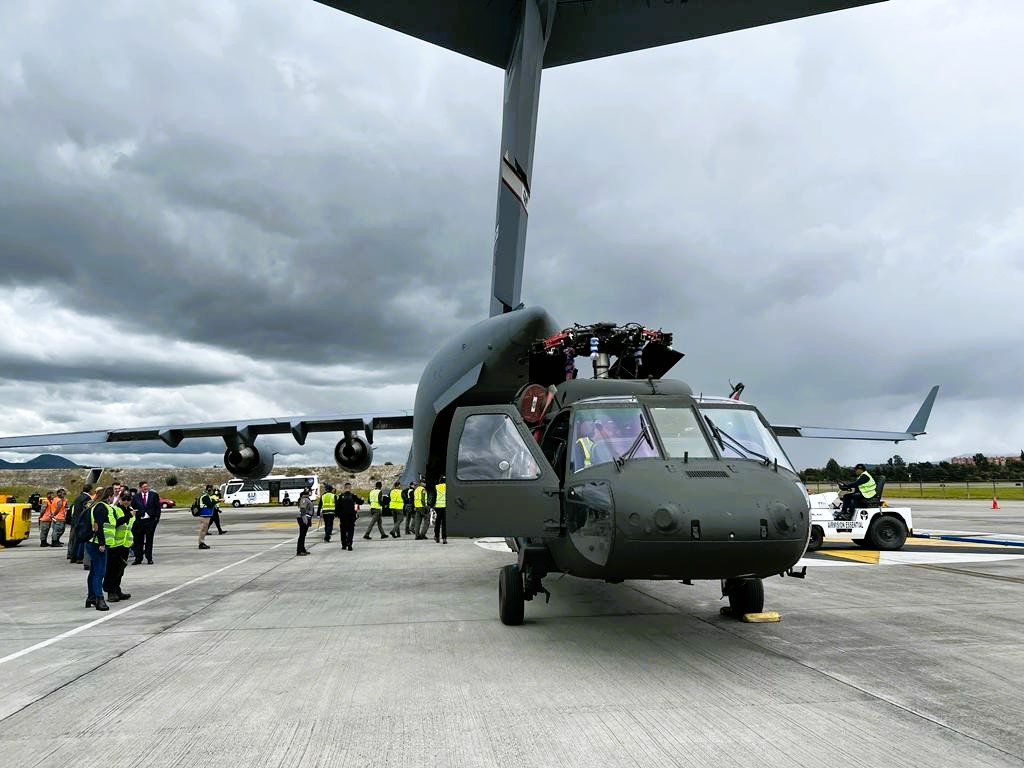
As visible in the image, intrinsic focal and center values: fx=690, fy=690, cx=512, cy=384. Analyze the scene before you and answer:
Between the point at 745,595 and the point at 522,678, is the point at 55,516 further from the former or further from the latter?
the point at 745,595

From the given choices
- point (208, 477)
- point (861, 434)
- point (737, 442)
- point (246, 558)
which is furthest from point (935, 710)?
point (208, 477)

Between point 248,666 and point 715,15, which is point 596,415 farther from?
point 715,15

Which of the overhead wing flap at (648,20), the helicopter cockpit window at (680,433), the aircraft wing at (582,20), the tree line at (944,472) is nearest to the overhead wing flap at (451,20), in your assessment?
the aircraft wing at (582,20)

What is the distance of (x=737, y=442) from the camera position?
6410 mm

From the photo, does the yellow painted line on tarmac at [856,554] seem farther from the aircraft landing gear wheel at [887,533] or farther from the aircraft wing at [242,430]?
the aircraft wing at [242,430]

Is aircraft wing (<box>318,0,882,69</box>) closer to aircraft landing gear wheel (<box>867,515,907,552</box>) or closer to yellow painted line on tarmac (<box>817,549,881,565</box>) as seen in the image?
aircraft landing gear wheel (<box>867,515,907,552</box>)

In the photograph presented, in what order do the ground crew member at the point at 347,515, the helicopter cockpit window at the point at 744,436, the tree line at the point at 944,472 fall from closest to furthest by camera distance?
1. the helicopter cockpit window at the point at 744,436
2. the ground crew member at the point at 347,515
3. the tree line at the point at 944,472

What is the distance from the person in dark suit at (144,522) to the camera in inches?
554

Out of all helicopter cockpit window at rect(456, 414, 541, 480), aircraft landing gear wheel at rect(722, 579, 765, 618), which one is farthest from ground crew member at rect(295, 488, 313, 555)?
aircraft landing gear wheel at rect(722, 579, 765, 618)

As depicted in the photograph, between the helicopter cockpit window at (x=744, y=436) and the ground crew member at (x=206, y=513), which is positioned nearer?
the helicopter cockpit window at (x=744, y=436)

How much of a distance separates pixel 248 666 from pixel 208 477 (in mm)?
101022

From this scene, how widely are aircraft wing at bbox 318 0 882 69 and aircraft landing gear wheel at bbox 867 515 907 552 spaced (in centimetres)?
1980

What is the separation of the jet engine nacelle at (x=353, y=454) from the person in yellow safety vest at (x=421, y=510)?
10.4 m

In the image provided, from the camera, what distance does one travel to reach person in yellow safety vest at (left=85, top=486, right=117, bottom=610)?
28.5ft
